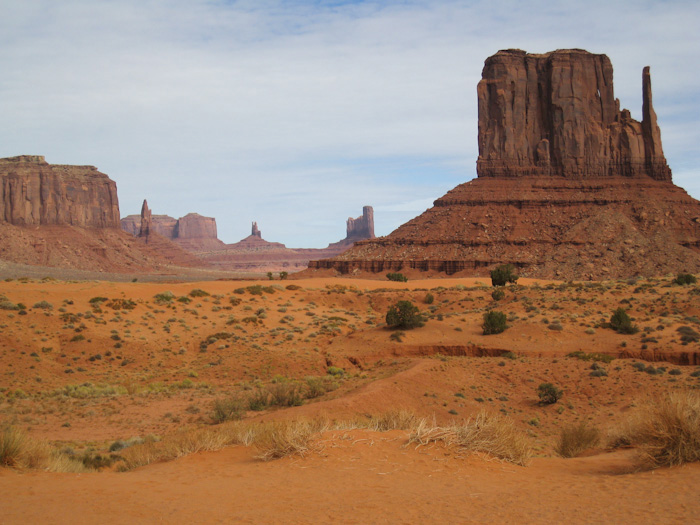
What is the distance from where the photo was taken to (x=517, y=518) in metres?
6.94

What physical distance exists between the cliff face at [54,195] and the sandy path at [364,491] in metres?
136

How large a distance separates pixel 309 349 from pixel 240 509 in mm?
22046

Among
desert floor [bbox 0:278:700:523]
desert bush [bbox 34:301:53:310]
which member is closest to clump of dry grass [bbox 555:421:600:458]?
desert floor [bbox 0:278:700:523]

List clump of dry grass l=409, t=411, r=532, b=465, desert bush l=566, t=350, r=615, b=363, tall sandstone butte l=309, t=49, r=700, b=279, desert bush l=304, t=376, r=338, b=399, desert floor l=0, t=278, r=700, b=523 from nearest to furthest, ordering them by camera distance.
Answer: desert floor l=0, t=278, r=700, b=523, clump of dry grass l=409, t=411, r=532, b=465, desert bush l=304, t=376, r=338, b=399, desert bush l=566, t=350, r=615, b=363, tall sandstone butte l=309, t=49, r=700, b=279

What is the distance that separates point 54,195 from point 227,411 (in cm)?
13280

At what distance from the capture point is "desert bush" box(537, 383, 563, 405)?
754 inches

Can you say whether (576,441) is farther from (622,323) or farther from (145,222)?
(145,222)

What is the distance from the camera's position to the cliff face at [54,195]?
5030 inches

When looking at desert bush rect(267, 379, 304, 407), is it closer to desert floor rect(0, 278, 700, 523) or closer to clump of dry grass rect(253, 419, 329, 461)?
desert floor rect(0, 278, 700, 523)

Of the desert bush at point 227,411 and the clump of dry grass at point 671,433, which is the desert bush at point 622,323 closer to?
the desert bush at point 227,411

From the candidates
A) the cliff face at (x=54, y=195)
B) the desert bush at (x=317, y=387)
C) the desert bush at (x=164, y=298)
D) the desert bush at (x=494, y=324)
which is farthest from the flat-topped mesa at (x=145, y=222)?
the desert bush at (x=317, y=387)

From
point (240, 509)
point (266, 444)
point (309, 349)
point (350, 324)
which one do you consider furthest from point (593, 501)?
point (350, 324)

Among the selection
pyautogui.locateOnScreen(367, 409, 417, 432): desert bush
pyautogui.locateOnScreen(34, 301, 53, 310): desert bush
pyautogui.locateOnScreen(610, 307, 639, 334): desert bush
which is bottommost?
pyautogui.locateOnScreen(367, 409, 417, 432): desert bush

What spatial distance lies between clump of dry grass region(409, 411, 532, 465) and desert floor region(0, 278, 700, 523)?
0.19 m
